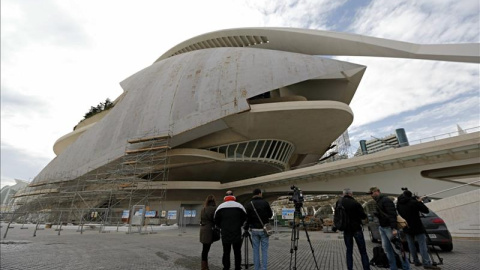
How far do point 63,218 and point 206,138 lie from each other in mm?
15998

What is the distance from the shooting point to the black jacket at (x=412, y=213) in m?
4.57

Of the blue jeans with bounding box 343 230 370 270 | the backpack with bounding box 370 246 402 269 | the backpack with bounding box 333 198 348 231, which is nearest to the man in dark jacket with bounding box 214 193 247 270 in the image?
the backpack with bounding box 333 198 348 231

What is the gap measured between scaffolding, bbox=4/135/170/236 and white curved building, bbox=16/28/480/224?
0.17 meters

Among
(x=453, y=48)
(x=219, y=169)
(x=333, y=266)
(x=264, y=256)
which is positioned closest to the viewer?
(x=264, y=256)

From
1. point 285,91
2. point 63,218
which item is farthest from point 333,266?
point 63,218

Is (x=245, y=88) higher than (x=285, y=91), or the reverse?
(x=285, y=91)

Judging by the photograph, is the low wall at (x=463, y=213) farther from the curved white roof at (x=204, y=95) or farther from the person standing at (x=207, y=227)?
the curved white roof at (x=204, y=95)

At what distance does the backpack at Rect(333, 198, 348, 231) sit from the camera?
156 inches

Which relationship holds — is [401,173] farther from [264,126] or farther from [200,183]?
[200,183]

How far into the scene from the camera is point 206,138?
2211 cm

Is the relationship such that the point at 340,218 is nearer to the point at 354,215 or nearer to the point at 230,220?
the point at 354,215

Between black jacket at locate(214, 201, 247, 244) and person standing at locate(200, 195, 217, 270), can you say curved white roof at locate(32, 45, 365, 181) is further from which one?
black jacket at locate(214, 201, 247, 244)

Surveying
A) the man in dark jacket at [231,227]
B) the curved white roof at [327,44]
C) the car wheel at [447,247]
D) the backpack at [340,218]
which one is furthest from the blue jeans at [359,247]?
the curved white roof at [327,44]

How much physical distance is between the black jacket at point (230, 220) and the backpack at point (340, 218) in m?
1.63
